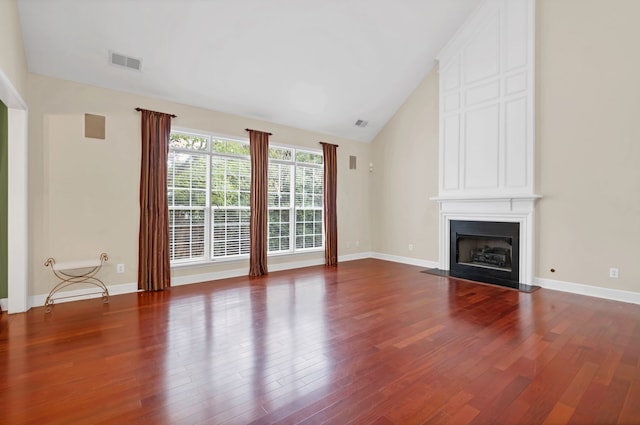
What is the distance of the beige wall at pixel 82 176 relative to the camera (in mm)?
3891

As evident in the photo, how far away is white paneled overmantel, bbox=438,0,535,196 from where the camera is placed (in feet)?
15.8

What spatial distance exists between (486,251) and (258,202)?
4.20 meters

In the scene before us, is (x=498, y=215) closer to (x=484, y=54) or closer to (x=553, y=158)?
(x=553, y=158)

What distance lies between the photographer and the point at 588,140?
14.1 feet

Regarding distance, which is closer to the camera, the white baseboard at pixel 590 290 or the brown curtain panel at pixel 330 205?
the white baseboard at pixel 590 290


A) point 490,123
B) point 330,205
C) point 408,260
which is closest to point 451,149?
point 490,123

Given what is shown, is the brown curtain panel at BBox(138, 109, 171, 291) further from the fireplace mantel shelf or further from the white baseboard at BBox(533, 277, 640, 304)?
the white baseboard at BBox(533, 277, 640, 304)

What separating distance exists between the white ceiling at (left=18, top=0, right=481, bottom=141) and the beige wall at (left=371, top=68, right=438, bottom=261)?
2.14ft

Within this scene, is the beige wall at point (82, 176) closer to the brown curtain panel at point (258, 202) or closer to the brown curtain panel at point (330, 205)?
the brown curtain panel at point (258, 202)

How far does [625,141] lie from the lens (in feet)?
13.2

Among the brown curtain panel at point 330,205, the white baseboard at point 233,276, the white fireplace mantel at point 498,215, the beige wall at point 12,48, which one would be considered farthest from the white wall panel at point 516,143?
the beige wall at point 12,48

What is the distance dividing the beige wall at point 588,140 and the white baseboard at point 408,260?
1856mm

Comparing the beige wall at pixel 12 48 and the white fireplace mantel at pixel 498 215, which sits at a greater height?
the beige wall at pixel 12 48

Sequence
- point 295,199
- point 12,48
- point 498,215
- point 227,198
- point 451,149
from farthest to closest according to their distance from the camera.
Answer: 1. point 295,199
2. point 451,149
3. point 227,198
4. point 498,215
5. point 12,48
